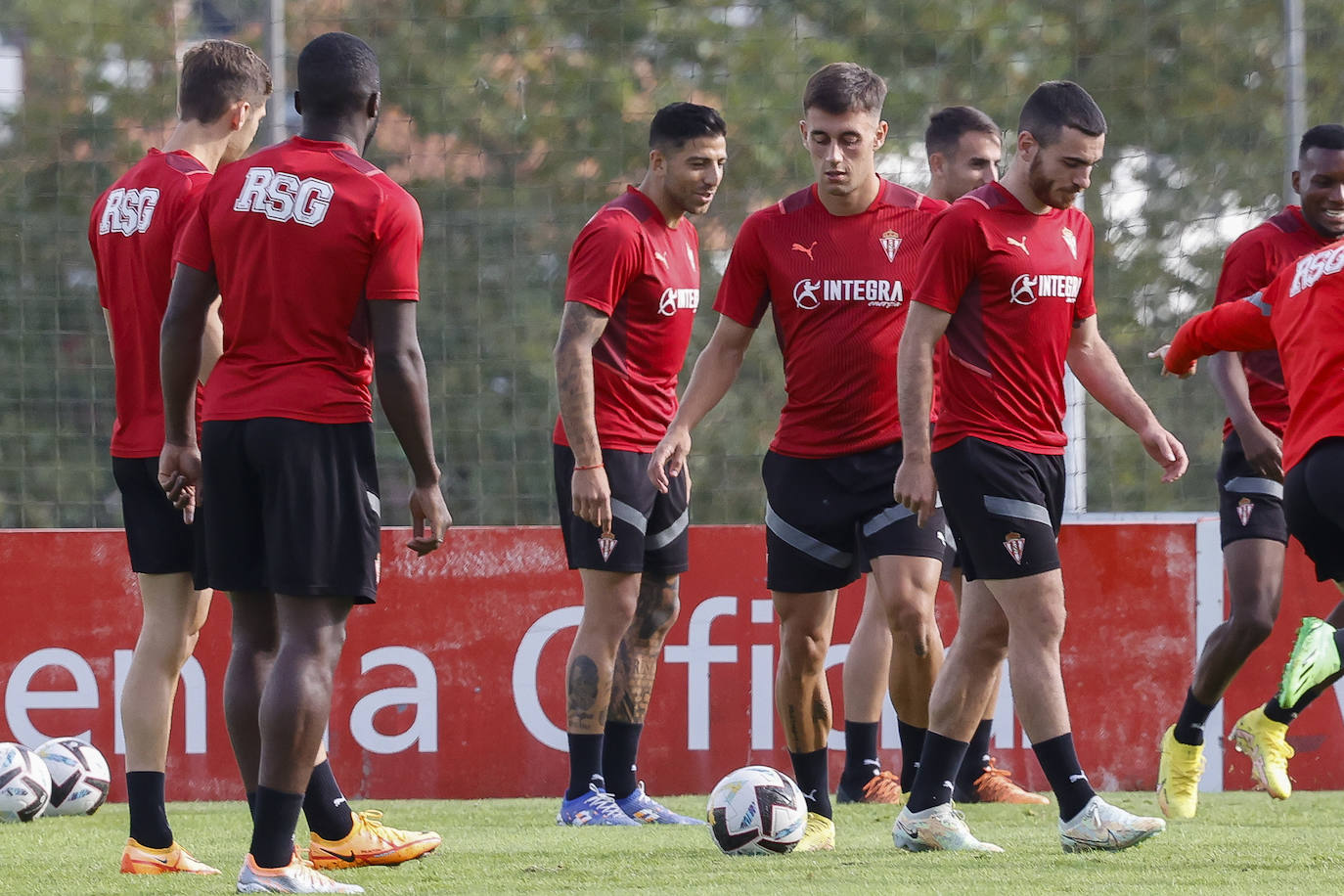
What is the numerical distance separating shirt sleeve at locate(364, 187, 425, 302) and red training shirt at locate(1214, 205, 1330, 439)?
3.43 m

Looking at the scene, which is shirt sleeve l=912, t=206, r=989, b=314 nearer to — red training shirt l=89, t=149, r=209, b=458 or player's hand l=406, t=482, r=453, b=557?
player's hand l=406, t=482, r=453, b=557

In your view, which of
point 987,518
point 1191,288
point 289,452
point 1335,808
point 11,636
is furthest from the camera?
point 1191,288

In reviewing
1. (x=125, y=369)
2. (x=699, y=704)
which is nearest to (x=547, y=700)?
(x=699, y=704)

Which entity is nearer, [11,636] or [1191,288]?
[11,636]

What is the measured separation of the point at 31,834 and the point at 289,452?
2.67 meters

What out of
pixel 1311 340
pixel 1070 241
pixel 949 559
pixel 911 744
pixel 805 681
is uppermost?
pixel 1070 241

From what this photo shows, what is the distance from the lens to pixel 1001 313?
16.8 ft

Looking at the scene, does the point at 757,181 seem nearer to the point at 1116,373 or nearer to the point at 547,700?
the point at 547,700

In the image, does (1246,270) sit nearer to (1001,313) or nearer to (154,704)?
(1001,313)

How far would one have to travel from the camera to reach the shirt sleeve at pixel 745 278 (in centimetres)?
584

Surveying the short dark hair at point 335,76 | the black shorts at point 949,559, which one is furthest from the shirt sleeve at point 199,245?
the black shorts at point 949,559

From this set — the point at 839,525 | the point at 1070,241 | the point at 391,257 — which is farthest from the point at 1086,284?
the point at 391,257

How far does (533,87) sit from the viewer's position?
936 centimetres

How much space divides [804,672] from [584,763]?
1.18 metres
